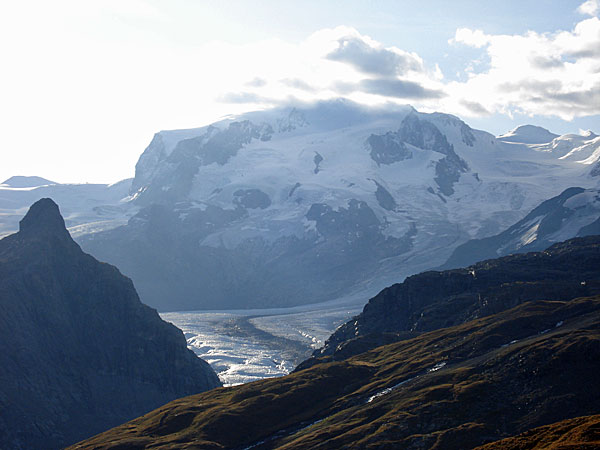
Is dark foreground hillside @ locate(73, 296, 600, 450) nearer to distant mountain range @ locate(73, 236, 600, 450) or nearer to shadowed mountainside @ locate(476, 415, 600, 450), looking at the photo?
distant mountain range @ locate(73, 236, 600, 450)

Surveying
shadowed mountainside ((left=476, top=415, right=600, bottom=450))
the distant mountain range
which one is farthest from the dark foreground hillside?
shadowed mountainside ((left=476, top=415, right=600, bottom=450))

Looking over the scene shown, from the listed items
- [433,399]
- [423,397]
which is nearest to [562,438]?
[433,399]

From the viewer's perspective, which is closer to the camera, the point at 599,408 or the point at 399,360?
the point at 599,408

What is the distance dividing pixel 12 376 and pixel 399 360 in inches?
4042

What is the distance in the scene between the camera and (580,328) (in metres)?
119

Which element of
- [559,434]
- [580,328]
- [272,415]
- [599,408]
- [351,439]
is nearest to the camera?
[559,434]

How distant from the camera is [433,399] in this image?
4343 inches

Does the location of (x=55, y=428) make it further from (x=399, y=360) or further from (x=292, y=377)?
(x=399, y=360)

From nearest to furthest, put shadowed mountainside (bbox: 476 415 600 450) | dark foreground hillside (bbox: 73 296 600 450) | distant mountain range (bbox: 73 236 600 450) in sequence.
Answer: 1. shadowed mountainside (bbox: 476 415 600 450)
2. distant mountain range (bbox: 73 236 600 450)
3. dark foreground hillside (bbox: 73 296 600 450)

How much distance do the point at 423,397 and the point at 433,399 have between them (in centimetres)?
185

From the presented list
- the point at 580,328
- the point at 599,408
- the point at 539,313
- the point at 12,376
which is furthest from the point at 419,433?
the point at 12,376

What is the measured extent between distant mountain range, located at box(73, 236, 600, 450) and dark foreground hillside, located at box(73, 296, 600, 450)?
0.22 meters

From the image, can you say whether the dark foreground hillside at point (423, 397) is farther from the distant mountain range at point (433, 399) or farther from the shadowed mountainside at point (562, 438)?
the shadowed mountainside at point (562, 438)

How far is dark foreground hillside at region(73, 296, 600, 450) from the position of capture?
101 meters
